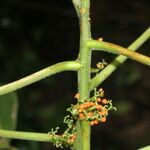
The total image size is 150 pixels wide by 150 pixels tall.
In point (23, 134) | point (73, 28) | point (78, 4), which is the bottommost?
point (23, 134)

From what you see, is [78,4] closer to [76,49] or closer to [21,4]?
[21,4]

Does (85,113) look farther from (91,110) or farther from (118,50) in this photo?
(118,50)

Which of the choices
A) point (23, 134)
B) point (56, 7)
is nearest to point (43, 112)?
point (56, 7)

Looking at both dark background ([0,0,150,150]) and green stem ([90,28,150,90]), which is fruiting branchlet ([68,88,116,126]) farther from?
dark background ([0,0,150,150])

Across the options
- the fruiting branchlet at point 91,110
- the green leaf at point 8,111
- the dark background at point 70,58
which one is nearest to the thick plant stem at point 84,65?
the fruiting branchlet at point 91,110

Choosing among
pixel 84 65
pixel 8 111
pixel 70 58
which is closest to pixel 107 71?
pixel 84 65

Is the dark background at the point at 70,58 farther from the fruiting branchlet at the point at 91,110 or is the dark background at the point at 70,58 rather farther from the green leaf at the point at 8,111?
the fruiting branchlet at the point at 91,110
